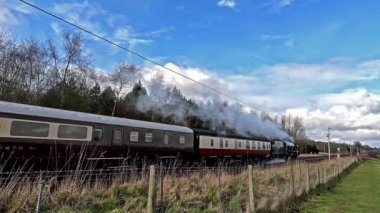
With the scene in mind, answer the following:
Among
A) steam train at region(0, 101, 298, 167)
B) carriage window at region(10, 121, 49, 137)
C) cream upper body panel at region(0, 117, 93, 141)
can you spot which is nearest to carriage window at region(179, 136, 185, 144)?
steam train at region(0, 101, 298, 167)

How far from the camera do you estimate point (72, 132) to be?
17.3 m

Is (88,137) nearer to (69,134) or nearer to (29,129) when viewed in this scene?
(69,134)

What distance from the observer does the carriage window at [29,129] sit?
49.0ft

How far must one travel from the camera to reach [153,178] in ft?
21.0

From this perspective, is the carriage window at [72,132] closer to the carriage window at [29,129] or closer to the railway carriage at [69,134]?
the railway carriage at [69,134]

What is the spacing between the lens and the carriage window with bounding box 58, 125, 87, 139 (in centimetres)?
1673

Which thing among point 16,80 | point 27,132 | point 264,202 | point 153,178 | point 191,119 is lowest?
point 264,202

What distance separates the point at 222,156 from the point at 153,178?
25049 mm

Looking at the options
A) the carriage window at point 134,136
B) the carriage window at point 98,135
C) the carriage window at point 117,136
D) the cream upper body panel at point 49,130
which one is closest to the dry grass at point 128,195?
the cream upper body panel at point 49,130

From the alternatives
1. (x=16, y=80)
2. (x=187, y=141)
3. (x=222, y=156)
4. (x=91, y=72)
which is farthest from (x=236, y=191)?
(x=91, y=72)

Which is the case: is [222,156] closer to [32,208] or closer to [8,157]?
[8,157]

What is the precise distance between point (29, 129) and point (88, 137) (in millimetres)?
3083

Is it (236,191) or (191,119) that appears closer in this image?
(236,191)

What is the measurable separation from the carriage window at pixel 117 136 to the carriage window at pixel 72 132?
79.5 inches
